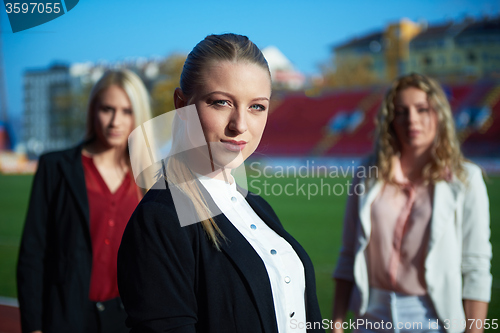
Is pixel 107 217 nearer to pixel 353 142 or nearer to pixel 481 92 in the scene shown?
pixel 353 142

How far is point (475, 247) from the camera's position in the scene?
1970 mm

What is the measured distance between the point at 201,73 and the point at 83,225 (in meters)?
1.29

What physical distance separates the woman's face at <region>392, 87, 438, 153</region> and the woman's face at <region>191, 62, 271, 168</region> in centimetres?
129

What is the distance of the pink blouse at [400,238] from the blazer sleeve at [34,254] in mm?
1492

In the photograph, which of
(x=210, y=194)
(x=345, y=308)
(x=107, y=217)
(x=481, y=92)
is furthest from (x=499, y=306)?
(x=481, y=92)

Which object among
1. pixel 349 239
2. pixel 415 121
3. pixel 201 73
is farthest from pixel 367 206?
pixel 201 73

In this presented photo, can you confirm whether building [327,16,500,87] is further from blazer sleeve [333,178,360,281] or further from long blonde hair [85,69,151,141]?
long blonde hair [85,69,151,141]

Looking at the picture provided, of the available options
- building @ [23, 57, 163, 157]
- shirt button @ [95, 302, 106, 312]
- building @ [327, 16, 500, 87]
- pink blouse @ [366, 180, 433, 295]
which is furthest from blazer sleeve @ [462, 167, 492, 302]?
building @ [327, 16, 500, 87]

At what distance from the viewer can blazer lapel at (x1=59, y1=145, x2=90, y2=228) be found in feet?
6.83

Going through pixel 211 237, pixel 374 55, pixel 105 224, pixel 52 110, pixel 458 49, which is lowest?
pixel 105 224

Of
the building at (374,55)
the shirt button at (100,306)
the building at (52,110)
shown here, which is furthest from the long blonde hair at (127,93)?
the building at (374,55)

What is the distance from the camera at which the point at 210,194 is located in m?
1.13

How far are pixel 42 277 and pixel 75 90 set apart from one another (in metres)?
42.1

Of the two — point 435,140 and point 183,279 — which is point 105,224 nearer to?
point 183,279
